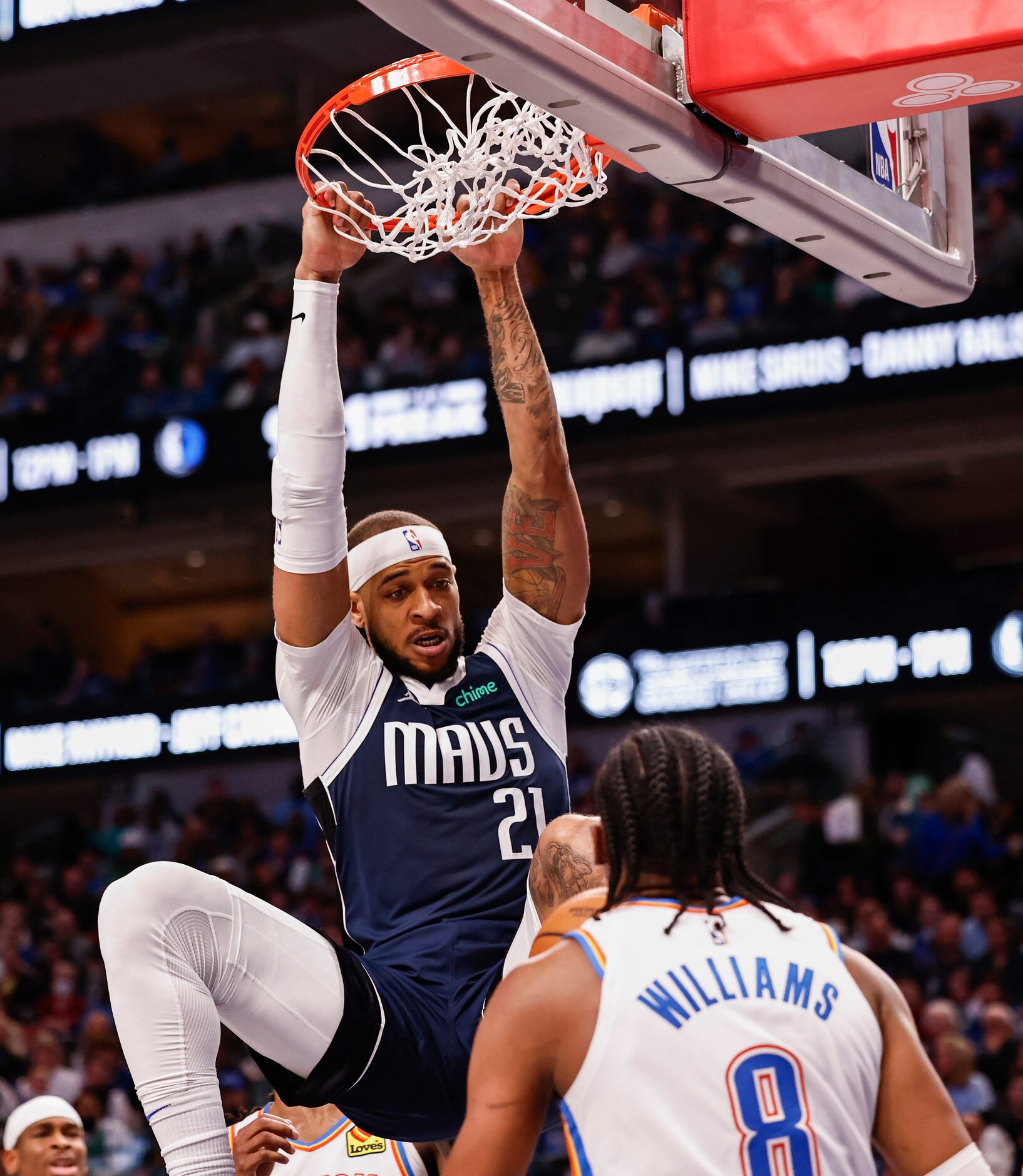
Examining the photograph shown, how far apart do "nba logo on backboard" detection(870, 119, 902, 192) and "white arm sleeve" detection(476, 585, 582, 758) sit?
1.30 metres

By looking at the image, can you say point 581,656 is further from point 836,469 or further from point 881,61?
point 881,61

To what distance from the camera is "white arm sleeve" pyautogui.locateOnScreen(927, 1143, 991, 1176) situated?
276cm

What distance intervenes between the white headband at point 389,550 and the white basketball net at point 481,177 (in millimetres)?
651

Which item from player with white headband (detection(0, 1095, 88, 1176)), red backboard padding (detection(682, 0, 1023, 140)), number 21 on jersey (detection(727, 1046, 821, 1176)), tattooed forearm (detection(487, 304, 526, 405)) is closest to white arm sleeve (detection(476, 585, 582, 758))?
tattooed forearm (detection(487, 304, 526, 405))

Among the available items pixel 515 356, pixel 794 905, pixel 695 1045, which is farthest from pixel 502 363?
pixel 794 905

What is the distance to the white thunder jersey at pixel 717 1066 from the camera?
268 cm

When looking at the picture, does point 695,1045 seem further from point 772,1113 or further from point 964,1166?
point 964,1166

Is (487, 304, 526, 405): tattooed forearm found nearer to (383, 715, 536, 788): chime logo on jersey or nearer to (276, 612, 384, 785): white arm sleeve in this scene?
(276, 612, 384, 785): white arm sleeve

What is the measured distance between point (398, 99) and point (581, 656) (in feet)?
21.5

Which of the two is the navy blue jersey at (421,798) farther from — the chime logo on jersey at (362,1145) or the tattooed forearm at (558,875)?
the chime logo on jersey at (362,1145)

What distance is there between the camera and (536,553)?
14.5 feet

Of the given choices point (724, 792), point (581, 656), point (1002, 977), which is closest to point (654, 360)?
point (581, 656)

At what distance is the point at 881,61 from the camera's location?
12.1 ft

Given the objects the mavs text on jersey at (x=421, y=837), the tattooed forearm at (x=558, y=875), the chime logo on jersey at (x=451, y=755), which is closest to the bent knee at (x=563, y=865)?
the tattooed forearm at (x=558, y=875)
